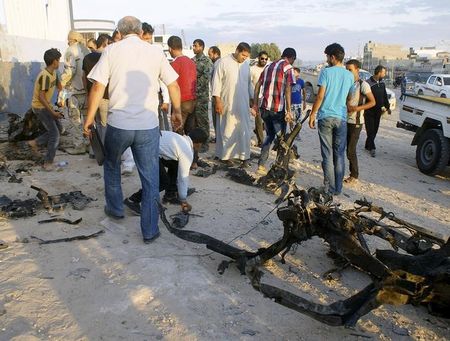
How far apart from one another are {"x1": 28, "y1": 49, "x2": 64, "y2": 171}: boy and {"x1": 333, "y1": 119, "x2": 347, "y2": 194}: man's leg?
4004 millimetres

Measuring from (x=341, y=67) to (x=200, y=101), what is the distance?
3108 mm

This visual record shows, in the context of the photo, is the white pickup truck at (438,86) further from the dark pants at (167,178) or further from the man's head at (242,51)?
the dark pants at (167,178)

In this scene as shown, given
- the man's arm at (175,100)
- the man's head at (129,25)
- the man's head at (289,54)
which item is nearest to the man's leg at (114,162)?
the man's arm at (175,100)

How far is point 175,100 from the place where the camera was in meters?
4.16

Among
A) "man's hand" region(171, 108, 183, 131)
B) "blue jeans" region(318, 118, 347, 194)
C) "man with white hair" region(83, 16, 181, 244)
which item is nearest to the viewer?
"man with white hair" region(83, 16, 181, 244)

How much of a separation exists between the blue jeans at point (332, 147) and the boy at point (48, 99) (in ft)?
12.6

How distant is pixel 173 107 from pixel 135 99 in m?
0.51

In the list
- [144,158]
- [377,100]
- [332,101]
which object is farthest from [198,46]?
[144,158]

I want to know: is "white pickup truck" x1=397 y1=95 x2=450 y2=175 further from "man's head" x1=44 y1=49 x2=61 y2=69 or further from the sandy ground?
"man's head" x1=44 y1=49 x2=61 y2=69

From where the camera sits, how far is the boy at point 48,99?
6234 mm

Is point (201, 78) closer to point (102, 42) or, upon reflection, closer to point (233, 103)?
point (233, 103)

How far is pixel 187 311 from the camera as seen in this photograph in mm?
3004

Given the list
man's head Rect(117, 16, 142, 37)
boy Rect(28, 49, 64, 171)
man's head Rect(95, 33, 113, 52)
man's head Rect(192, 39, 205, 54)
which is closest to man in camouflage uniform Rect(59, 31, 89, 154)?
man's head Rect(95, 33, 113, 52)

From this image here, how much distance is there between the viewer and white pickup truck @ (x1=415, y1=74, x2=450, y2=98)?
65.4ft
